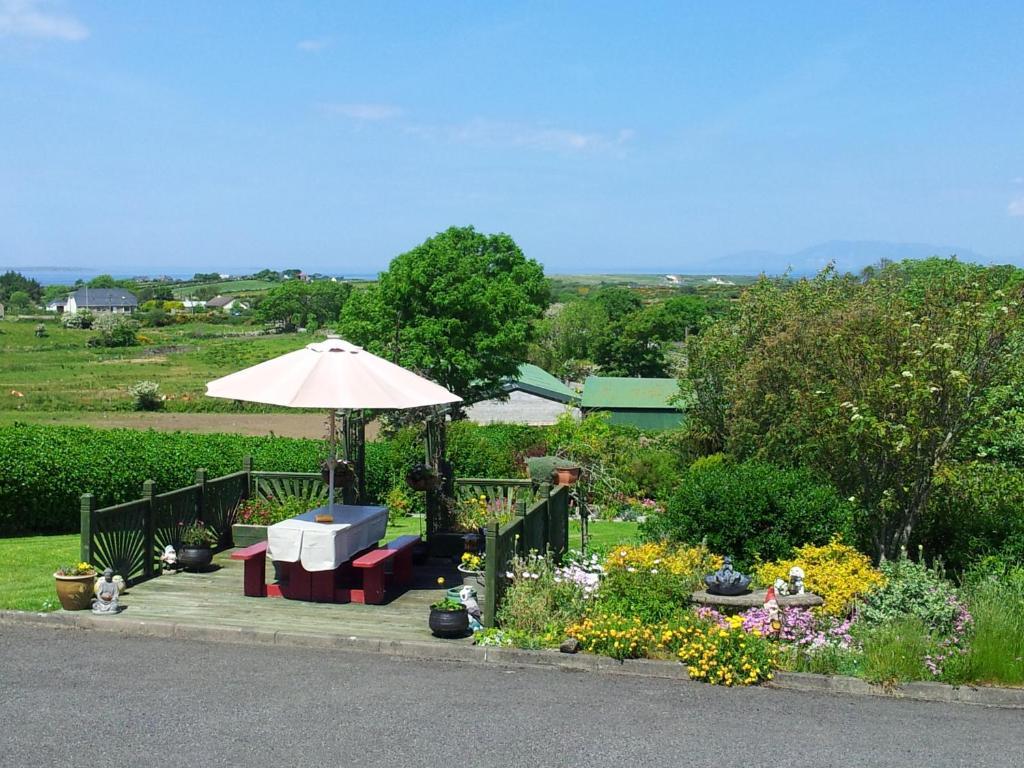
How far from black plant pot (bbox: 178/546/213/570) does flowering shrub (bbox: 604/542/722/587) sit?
4752 mm

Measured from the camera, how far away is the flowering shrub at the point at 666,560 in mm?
9766

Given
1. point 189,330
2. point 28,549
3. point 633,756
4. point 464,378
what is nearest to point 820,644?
point 633,756

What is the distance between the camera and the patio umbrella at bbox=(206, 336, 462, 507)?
9.60 m

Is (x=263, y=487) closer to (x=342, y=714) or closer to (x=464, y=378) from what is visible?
(x=342, y=714)

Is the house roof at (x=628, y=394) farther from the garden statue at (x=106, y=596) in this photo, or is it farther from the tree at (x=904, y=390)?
the garden statue at (x=106, y=596)

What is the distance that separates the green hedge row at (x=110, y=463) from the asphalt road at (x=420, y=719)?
7.31 m

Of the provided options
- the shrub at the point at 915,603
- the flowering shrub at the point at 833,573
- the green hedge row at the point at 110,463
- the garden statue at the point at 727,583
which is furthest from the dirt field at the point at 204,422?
the shrub at the point at 915,603

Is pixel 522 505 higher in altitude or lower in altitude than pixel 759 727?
higher

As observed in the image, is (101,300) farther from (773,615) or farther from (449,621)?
(773,615)

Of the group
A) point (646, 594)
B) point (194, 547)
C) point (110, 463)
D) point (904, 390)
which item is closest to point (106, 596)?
point (194, 547)

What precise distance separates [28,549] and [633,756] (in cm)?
1028

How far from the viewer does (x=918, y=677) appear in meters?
7.84

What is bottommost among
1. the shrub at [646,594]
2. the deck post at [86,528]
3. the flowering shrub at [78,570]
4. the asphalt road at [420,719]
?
the asphalt road at [420,719]

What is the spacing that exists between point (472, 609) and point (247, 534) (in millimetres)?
4682
